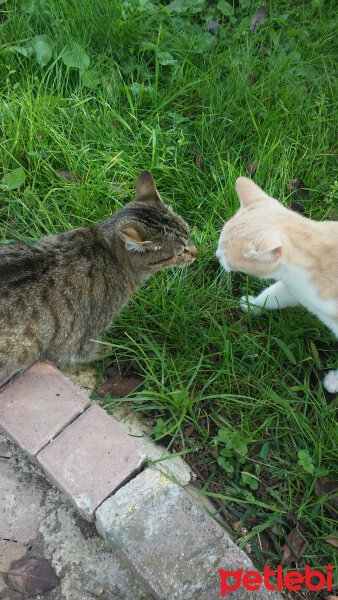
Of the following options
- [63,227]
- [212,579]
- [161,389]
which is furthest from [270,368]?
[63,227]

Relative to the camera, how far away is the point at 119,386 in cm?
222

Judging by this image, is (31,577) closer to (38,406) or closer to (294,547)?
(38,406)

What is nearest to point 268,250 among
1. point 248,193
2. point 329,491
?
point 248,193

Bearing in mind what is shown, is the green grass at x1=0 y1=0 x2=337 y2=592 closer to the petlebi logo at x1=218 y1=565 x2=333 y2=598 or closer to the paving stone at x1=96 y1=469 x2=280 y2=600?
the petlebi logo at x1=218 y1=565 x2=333 y2=598

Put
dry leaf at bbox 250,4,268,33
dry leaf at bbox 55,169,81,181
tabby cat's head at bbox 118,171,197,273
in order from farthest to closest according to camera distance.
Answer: dry leaf at bbox 250,4,268,33 < dry leaf at bbox 55,169,81,181 < tabby cat's head at bbox 118,171,197,273

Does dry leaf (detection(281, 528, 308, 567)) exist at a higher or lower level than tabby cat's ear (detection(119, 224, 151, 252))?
lower

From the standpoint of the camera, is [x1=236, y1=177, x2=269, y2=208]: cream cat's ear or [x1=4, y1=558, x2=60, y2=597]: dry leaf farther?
[x1=236, y1=177, x2=269, y2=208]: cream cat's ear

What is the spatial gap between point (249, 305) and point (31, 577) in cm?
151

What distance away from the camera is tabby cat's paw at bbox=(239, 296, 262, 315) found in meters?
2.35

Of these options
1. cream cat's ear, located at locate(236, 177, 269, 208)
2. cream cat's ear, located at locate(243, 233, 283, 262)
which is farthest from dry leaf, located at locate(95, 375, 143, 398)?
cream cat's ear, located at locate(236, 177, 269, 208)

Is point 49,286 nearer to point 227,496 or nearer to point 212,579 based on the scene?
point 227,496

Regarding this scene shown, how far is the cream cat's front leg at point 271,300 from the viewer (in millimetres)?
2260

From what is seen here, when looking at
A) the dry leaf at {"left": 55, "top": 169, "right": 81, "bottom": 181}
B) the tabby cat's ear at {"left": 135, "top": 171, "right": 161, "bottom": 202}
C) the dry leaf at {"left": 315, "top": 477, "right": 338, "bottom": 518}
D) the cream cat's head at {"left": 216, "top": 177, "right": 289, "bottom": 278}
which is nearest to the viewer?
the cream cat's head at {"left": 216, "top": 177, "right": 289, "bottom": 278}

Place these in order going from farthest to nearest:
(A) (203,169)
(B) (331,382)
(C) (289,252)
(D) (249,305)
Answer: (A) (203,169) < (D) (249,305) < (B) (331,382) < (C) (289,252)
